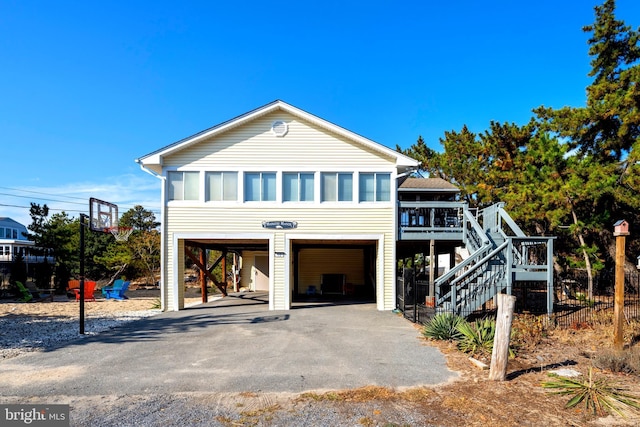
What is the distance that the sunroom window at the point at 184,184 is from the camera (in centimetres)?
1507

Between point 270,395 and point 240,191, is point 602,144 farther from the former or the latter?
point 270,395

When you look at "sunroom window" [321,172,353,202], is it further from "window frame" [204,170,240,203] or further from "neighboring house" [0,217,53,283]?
"neighboring house" [0,217,53,283]

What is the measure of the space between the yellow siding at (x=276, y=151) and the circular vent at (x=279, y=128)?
5.7 inches

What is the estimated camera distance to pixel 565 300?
15.2 metres

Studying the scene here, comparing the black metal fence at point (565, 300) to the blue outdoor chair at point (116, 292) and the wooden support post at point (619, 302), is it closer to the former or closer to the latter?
the wooden support post at point (619, 302)

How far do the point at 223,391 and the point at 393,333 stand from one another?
589 cm

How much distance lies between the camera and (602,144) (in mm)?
18781

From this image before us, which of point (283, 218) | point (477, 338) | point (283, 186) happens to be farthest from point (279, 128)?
point (477, 338)

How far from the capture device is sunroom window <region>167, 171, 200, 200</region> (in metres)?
15.1

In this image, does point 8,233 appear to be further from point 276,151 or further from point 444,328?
point 444,328

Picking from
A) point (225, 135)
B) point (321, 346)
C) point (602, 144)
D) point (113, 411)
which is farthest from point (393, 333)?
point (602, 144)

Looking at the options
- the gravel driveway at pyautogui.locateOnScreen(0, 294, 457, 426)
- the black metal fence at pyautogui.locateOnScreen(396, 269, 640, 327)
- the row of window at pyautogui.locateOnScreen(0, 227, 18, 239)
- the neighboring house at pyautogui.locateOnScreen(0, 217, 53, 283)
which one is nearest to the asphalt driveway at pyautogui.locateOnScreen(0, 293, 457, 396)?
the gravel driveway at pyautogui.locateOnScreen(0, 294, 457, 426)

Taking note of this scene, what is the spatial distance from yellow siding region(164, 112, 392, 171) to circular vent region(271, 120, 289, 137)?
5.7 inches

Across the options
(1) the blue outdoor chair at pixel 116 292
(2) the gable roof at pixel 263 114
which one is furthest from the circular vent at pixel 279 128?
(1) the blue outdoor chair at pixel 116 292
